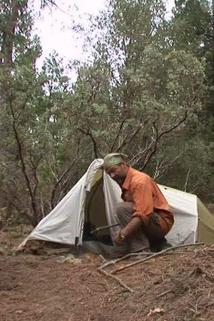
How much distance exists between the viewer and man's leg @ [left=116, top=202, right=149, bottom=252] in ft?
19.8

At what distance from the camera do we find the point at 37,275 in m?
5.33

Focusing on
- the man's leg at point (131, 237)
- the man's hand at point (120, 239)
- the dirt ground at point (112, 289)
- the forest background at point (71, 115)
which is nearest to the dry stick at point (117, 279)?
the dirt ground at point (112, 289)

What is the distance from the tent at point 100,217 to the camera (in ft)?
22.3

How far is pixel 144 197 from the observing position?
5977 mm

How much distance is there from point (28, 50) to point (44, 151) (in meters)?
1.71

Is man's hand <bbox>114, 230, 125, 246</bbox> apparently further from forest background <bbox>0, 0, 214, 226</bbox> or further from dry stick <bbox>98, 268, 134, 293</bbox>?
forest background <bbox>0, 0, 214, 226</bbox>

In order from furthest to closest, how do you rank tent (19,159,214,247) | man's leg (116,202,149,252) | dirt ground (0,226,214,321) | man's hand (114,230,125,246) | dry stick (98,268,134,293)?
tent (19,159,214,247) < man's leg (116,202,149,252) < man's hand (114,230,125,246) < dry stick (98,268,134,293) < dirt ground (0,226,214,321)

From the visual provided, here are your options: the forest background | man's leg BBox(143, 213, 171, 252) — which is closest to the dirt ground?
man's leg BBox(143, 213, 171, 252)

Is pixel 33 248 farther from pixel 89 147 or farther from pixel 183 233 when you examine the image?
pixel 89 147

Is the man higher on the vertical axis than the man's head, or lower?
lower

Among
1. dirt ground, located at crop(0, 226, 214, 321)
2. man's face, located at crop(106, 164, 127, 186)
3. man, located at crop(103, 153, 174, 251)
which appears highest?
man's face, located at crop(106, 164, 127, 186)

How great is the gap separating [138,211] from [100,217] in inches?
57.8

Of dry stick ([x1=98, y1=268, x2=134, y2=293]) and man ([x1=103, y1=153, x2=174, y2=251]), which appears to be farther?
man ([x1=103, y1=153, x2=174, y2=251])

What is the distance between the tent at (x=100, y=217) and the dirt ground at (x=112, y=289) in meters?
0.90
